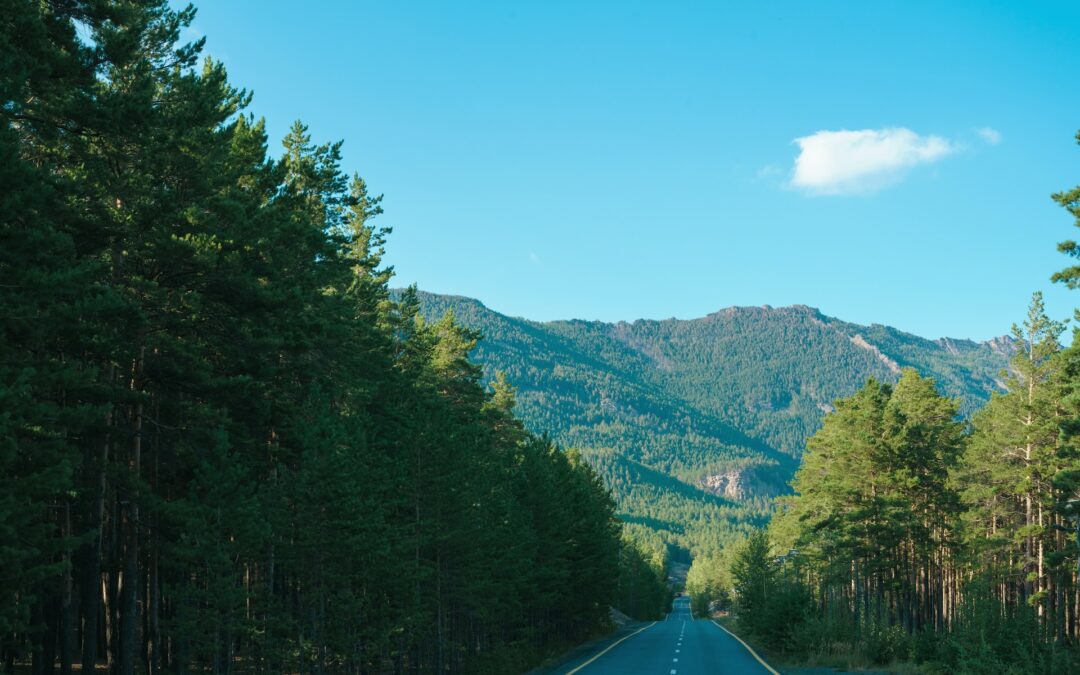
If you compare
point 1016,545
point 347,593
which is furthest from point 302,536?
Answer: point 1016,545

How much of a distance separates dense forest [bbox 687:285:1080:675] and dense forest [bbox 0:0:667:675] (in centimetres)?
1471

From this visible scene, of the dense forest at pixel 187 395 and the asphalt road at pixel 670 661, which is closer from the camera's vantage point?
the dense forest at pixel 187 395

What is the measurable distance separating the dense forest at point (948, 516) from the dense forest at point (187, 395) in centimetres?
1471

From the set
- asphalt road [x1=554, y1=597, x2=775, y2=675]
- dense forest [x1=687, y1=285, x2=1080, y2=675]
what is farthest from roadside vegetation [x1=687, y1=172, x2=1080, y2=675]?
asphalt road [x1=554, y1=597, x2=775, y2=675]

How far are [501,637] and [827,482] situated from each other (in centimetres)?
1882

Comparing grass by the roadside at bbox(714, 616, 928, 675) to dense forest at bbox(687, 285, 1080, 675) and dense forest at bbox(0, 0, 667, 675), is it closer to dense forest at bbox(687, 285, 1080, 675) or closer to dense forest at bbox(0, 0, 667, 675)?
dense forest at bbox(687, 285, 1080, 675)

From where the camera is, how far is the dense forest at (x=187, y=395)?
13.8m

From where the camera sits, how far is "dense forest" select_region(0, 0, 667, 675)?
13766mm

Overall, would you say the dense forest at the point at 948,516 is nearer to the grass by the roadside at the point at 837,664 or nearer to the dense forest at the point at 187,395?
the grass by the roadside at the point at 837,664

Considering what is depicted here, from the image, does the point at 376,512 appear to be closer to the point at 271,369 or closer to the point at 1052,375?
the point at 271,369

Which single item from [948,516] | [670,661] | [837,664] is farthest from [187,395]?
[948,516]

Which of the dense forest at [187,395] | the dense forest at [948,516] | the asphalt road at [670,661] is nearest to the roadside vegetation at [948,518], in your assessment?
the dense forest at [948,516]

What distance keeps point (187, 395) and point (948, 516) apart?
4166cm

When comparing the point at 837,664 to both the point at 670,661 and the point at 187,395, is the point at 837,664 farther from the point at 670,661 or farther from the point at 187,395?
the point at 187,395
